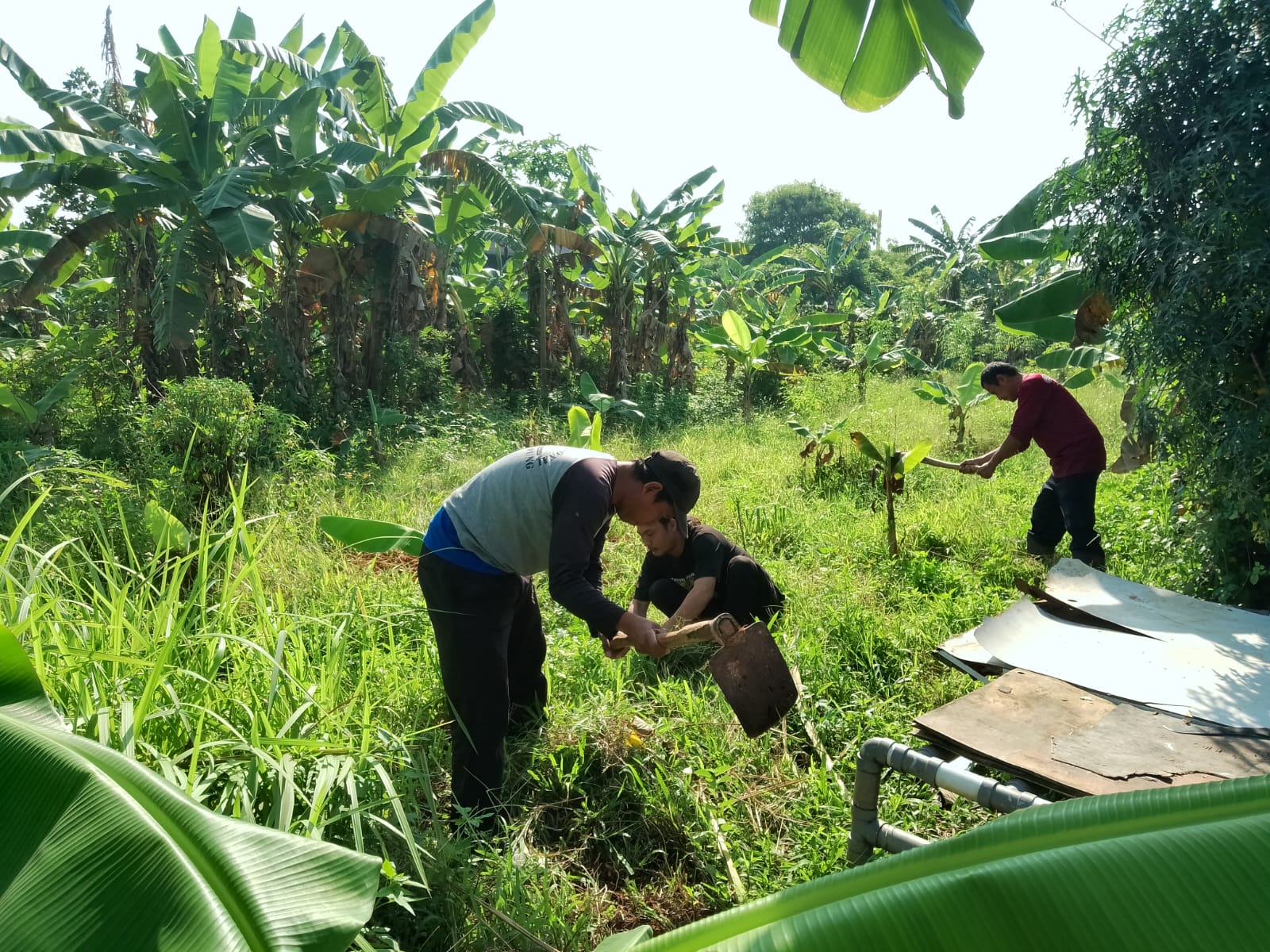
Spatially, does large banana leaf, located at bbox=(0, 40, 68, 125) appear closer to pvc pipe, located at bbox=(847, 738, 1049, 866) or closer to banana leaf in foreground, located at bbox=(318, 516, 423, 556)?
banana leaf in foreground, located at bbox=(318, 516, 423, 556)

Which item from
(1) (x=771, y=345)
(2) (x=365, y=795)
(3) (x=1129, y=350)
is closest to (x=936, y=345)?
(1) (x=771, y=345)

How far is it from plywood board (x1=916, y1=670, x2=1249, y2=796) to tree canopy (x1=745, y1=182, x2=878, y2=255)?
153 feet

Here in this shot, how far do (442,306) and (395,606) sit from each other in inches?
333

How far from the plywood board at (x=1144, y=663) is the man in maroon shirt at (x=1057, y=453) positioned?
6.48 feet

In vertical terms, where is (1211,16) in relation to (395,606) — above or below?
above

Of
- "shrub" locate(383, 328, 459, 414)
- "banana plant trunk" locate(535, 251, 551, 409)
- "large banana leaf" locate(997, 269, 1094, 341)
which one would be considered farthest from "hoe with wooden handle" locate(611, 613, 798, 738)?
"banana plant trunk" locate(535, 251, 551, 409)

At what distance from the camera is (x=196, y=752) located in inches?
71.4

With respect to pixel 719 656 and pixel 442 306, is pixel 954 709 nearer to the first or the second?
pixel 719 656

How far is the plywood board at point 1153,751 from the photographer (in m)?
2.11

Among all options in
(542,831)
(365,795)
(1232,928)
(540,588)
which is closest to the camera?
(1232,928)

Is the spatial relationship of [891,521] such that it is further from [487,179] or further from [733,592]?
[487,179]

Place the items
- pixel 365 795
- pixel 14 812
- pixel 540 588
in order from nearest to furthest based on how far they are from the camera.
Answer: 1. pixel 14 812
2. pixel 365 795
3. pixel 540 588

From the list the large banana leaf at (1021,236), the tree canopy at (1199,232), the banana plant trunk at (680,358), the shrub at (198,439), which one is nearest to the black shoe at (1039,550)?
the tree canopy at (1199,232)

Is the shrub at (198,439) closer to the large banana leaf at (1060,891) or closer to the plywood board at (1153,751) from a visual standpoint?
the plywood board at (1153,751)
